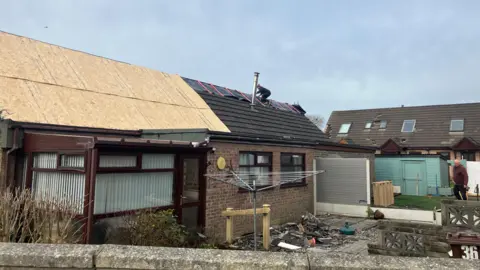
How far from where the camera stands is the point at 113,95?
11188 millimetres

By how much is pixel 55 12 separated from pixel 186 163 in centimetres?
875

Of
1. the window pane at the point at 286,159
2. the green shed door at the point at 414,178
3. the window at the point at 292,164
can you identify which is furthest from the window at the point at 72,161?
the green shed door at the point at 414,178

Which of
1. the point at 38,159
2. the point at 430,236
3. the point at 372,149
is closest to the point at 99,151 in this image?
the point at 38,159

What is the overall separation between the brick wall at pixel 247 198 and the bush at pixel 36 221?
3.89 meters

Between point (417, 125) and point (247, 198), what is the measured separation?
22.1 m

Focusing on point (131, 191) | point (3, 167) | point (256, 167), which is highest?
point (256, 167)

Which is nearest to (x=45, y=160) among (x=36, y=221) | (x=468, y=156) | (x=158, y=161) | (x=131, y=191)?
(x=131, y=191)

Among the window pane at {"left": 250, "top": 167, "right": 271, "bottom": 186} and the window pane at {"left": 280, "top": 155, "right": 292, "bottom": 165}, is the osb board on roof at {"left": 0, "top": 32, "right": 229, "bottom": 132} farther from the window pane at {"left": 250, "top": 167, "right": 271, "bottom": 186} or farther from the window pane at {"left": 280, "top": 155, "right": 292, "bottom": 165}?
the window pane at {"left": 280, "top": 155, "right": 292, "bottom": 165}

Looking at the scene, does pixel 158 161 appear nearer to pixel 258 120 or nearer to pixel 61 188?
pixel 61 188

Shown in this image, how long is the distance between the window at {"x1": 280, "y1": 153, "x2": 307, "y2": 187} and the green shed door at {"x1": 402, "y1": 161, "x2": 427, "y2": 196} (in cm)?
882

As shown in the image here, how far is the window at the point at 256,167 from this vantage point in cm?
1033

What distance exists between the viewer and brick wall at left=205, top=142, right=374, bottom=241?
30.0ft

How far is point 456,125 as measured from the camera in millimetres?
25531

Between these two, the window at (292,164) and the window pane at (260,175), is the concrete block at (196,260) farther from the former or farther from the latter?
the window at (292,164)
